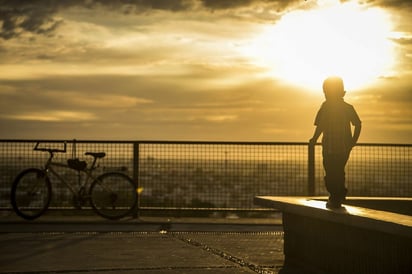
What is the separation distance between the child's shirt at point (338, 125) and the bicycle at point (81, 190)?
638 centimetres

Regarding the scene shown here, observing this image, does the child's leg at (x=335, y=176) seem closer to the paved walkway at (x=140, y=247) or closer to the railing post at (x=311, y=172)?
the paved walkway at (x=140, y=247)

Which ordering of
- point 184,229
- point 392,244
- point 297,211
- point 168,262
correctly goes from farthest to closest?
1. point 184,229
2. point 168,262
3. point 297,211
4. point 392,244

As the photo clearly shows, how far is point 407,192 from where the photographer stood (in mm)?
14500

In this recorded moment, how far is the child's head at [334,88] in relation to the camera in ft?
25.4

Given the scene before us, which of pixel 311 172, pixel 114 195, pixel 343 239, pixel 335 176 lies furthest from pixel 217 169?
pixel 343 239

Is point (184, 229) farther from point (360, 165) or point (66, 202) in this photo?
point (360, 165)

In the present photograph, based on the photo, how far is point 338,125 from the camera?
7781 millimetres

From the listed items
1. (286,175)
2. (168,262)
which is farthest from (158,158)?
(168,262)

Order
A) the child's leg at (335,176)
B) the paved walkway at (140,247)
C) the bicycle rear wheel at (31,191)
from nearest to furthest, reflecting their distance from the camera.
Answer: the child's leg at (335,176) < the paved walkway at (140,247) < the bicycle rear wheel at (31,191)

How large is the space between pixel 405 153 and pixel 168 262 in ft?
23.9

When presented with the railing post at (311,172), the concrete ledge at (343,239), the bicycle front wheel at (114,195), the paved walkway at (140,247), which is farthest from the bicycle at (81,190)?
the concrete ledge at (343,239)

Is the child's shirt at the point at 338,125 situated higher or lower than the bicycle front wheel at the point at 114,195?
higher

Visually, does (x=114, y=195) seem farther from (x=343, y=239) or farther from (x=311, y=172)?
(x=343, y=239)

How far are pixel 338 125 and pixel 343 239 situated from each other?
1.20 m
